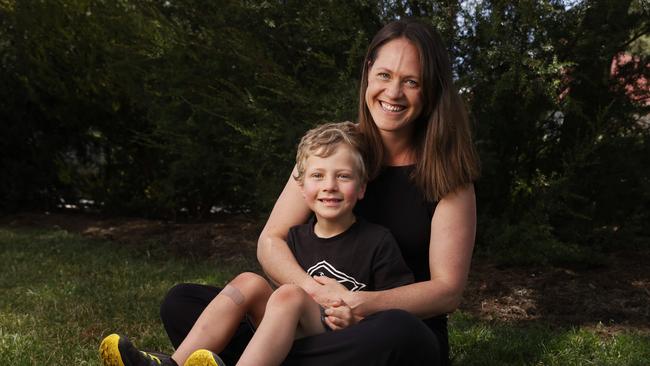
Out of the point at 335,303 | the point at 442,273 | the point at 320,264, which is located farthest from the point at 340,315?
Result: the point at 442,273

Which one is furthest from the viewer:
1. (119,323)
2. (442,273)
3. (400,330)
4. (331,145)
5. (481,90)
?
(481,90)

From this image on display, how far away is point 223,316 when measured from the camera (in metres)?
2.53

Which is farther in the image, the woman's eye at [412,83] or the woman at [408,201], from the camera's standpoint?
the woman's eye at [412,83]

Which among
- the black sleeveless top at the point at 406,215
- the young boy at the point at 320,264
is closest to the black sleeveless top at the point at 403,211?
the black sleeveless top at the point at 406,215

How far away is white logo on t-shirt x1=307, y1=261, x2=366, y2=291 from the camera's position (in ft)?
8.26

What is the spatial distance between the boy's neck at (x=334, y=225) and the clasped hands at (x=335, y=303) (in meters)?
0.22

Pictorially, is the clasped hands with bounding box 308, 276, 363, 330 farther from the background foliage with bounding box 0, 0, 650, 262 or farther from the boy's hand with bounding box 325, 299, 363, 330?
the background foliage with bounding box 0, 0, 650, 262

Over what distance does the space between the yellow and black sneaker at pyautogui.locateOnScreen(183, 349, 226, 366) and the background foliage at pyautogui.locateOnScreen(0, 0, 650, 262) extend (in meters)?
2.77

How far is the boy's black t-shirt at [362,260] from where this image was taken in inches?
98.5

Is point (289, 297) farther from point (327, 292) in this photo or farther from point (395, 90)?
point (395, 90)

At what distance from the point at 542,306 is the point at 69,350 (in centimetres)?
262

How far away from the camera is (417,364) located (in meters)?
2.29

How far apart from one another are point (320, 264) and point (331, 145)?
0.41 meters

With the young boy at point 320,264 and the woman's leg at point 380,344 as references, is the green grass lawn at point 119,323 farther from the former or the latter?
the woman's leg at point 380,344
